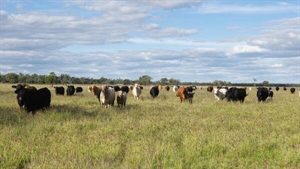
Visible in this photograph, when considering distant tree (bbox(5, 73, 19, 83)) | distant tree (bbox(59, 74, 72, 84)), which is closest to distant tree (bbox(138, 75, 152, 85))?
distant tree (bbox(59, 74, 72, 84))

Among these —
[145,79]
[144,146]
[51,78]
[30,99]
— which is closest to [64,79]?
[51,78]

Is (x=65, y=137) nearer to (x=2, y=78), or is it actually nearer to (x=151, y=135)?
(x=151, y=135)

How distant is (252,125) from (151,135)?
465cm

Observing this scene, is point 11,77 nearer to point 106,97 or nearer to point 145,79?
point 145,79

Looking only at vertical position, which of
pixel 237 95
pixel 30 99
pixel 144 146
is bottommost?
pixel 144 146

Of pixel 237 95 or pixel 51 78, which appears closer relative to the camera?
pixel 237 95

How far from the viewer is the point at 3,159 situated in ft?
25.4

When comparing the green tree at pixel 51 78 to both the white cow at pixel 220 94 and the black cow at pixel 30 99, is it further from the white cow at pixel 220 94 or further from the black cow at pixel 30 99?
the black cow at pixel 30 99

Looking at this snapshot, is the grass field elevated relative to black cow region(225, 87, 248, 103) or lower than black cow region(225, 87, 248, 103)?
lower

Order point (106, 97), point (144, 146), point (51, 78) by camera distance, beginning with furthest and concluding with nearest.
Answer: point (51, 78) → point (106, 97) → point (144, 146)

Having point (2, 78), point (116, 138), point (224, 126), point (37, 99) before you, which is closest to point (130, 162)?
point (116, 138)

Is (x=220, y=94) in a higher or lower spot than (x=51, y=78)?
lower

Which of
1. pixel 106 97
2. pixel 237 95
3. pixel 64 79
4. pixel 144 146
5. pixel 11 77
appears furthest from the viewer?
pixel 64 79

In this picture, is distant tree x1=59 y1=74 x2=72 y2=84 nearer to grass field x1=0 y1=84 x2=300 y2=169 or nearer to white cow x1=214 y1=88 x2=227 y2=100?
white cow x1=214 y1=88 x2=227 y2=100
